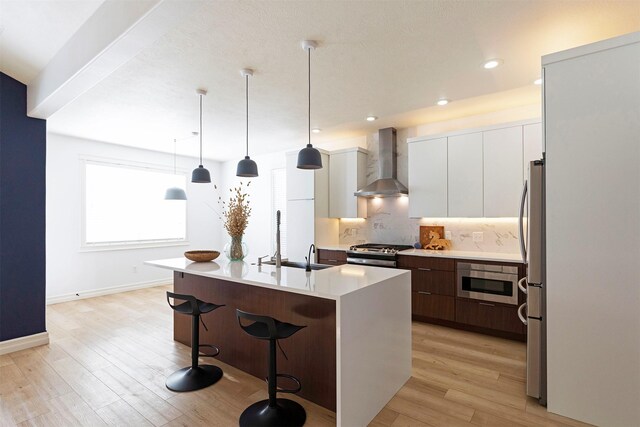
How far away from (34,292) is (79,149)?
116 inches

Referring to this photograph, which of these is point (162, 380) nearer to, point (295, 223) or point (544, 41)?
point (295, 223)

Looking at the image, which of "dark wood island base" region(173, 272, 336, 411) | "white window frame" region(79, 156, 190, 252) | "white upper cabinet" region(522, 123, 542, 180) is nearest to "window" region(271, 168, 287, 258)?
"white window frame" region(79, 156, 190, 252)

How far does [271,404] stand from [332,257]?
290 cm

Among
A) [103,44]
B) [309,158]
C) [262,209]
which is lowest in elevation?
[262,209]

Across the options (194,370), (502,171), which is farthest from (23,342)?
(502,171)

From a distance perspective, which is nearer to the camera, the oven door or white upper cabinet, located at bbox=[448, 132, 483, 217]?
the oven door

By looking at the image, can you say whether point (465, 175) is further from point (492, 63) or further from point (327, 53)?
point (327, 53)

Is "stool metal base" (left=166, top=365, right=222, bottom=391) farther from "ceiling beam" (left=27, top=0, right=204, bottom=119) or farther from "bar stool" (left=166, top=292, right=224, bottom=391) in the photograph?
"ceiling beam" (left=27, top=0, right=204, bottom=119)

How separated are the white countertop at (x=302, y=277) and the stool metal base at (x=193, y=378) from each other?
863 mm

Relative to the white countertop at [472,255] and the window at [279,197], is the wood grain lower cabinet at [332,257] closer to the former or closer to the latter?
the white countertop at [472,255]

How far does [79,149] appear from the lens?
18.0ft

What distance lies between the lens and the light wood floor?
2.20m

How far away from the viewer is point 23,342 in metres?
3.38

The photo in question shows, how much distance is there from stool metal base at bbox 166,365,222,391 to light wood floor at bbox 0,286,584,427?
0.22 feet
